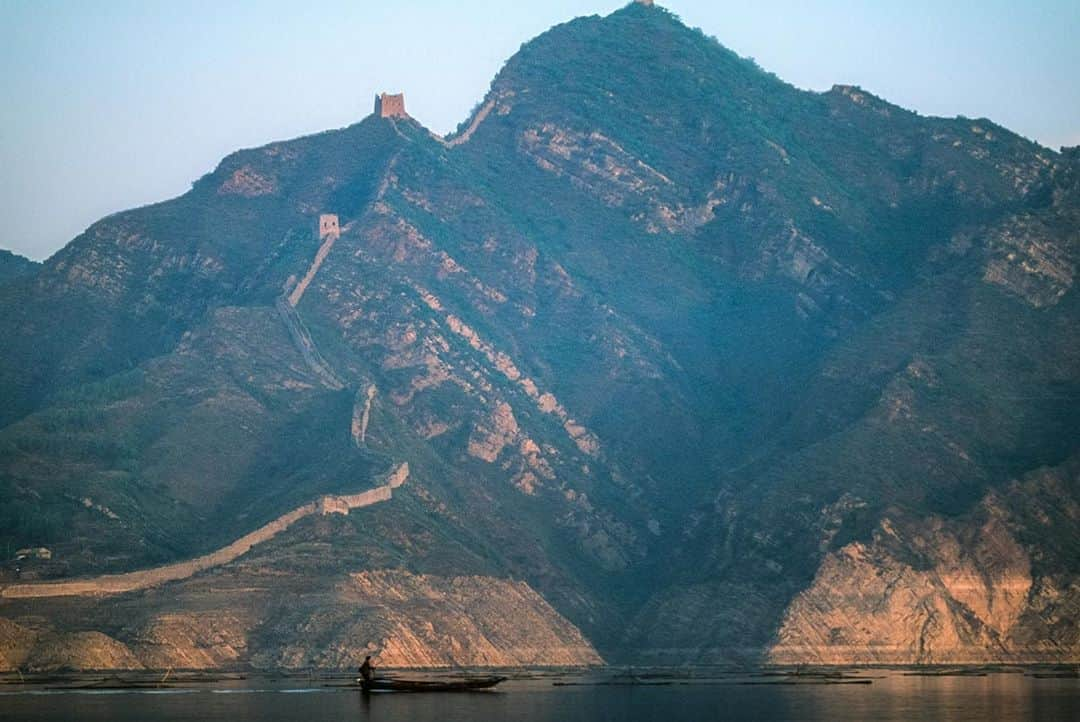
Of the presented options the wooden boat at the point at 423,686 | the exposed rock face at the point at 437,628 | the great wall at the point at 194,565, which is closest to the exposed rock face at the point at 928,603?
the exposed rock face at the point at 437,628

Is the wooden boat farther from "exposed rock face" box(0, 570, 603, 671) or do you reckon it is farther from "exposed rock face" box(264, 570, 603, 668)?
"exposed rock face" box(0, 570, 603, 671)

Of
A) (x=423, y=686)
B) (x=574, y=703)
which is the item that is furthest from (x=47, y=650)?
(x=574, y=703)

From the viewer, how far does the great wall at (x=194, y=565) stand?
161 meters

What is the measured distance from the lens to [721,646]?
7018 inches

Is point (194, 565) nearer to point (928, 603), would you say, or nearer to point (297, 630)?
point (297, 630)

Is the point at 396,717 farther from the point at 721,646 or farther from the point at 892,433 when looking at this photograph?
the point at 892,433

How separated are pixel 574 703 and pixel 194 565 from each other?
3723cm

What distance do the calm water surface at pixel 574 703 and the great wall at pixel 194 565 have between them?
1406 centimetres

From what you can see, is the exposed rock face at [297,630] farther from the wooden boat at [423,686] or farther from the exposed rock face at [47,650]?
the wooden boat at [423,686]

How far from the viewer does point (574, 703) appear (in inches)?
5384

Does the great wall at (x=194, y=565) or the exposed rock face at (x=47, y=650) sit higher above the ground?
the great wall at (x=194, y=565)

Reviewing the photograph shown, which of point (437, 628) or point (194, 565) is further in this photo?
point (437, 628)

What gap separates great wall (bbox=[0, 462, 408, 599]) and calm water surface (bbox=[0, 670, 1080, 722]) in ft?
46.1

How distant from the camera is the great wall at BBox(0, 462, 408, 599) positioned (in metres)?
161
